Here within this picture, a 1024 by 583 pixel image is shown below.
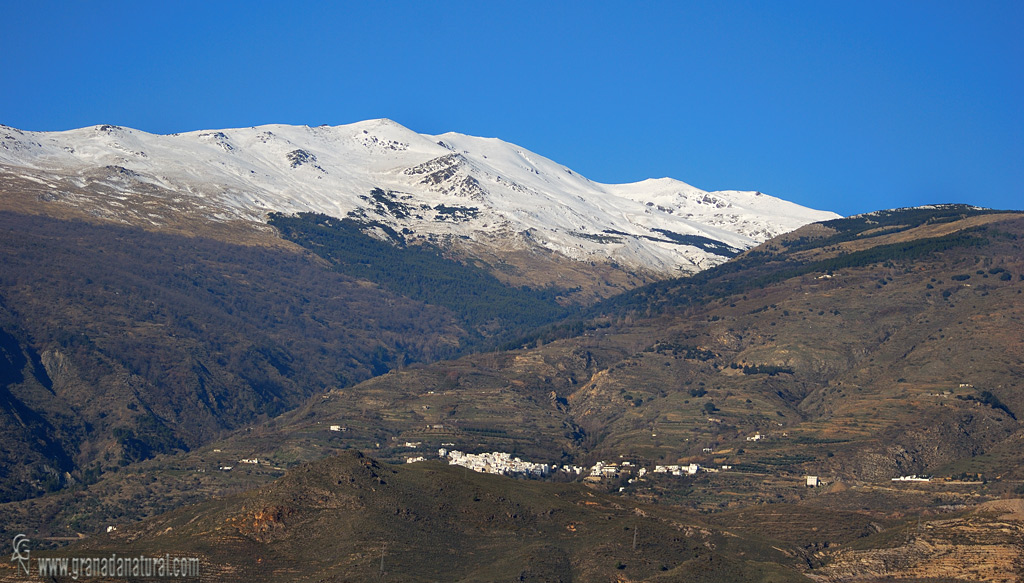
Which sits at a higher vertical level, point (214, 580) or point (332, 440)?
point (332, 440)

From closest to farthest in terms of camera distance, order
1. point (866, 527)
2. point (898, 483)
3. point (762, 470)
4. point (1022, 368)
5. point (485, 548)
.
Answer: point (485, 548), point (866, 527), point (898, 483), point (762, 470), point (1022, 368)

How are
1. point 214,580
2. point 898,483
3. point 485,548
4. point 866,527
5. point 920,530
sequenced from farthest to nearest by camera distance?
point 898,483 < point 866,527 < point 920,530 < point 485,548 < point 214,580

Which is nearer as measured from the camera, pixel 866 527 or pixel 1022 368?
pixel 866 527

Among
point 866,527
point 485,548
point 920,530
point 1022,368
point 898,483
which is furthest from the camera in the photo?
point 1022,368

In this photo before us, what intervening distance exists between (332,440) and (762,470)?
67.2m

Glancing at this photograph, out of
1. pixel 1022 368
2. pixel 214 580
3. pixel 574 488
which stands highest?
pixel 1022 368

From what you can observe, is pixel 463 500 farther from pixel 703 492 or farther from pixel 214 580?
pixel 703 492

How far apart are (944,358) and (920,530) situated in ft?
289

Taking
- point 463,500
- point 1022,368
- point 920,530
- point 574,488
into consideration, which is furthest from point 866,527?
point 1022,368

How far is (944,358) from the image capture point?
197375mm

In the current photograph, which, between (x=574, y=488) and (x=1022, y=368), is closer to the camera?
(x=574, y=488)

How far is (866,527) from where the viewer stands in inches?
4961

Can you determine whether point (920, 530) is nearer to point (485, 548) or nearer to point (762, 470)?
Result: point (485, 548)

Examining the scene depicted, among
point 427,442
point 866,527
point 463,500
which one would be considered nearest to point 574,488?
point 463,500
